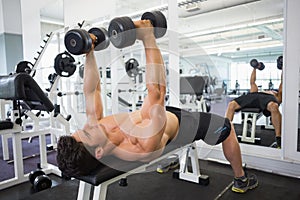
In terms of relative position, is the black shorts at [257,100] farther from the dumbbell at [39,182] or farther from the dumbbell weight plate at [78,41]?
the dumbbell at [39,182]

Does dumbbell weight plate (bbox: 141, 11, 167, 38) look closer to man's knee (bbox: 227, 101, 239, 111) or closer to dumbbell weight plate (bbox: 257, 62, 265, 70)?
dumbbell weight plate (bbox: 257, 62, 265, 70)

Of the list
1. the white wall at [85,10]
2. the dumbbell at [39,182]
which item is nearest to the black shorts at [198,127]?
the dumbbell at [39,182]

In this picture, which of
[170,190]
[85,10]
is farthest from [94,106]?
[85,10]

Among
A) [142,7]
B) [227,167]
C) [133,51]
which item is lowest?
[227,167]

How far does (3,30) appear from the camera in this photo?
632 centimetres

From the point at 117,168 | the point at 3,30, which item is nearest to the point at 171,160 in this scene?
the point at 117,168

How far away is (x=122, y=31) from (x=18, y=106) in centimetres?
193

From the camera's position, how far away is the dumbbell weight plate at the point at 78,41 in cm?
131

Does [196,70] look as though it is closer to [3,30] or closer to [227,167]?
[227,167]

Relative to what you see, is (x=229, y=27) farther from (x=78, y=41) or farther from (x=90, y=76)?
(x=78, y=41)

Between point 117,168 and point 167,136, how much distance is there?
0.41m

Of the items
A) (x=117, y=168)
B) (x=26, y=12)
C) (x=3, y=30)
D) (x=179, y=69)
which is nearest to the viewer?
(x=117, y=168)

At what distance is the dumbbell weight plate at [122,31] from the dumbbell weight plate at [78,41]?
176mm

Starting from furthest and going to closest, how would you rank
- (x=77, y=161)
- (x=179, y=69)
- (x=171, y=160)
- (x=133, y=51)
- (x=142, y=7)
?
(x=133, y=51) < (x=142, y=7) < (x=179, y=69) < (x=171, y=160) < (x=77, y=161)
